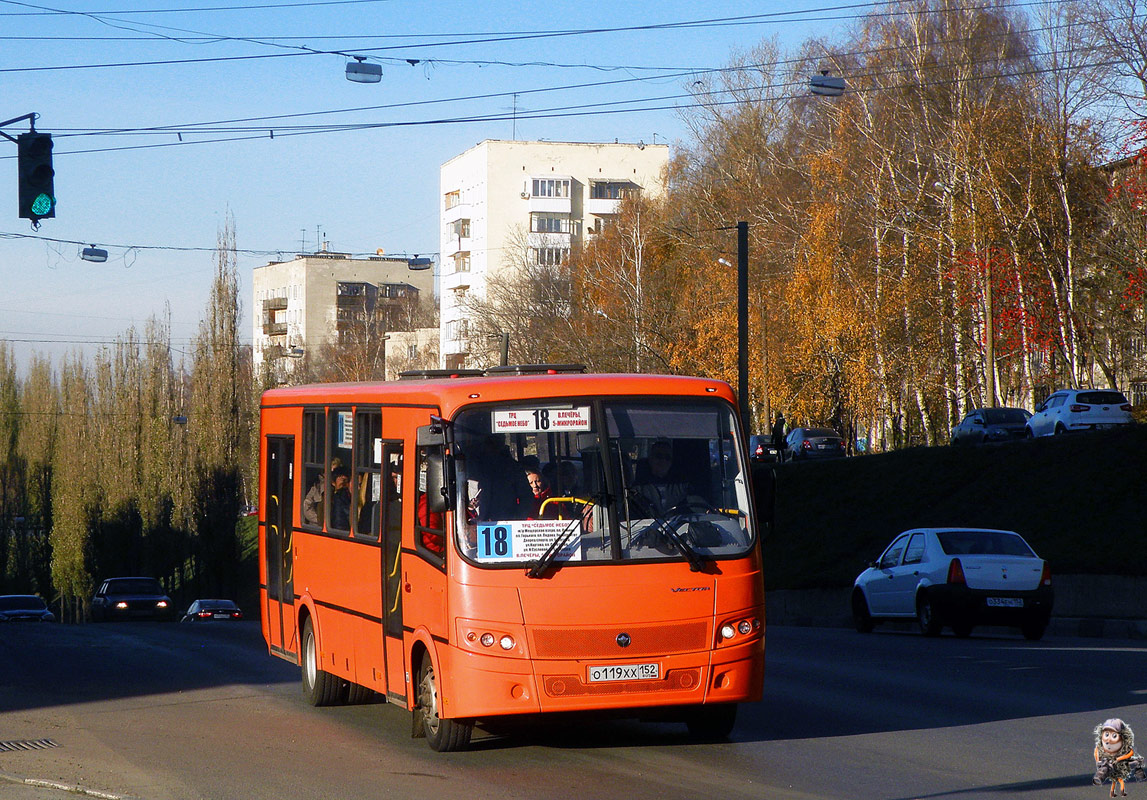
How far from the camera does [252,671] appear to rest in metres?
16.2

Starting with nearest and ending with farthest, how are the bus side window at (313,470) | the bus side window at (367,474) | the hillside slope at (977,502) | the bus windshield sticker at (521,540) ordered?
the bus windshield sticker at (521,540) < the bus side window at (367,474) < the bus side window at (313,470) < the hillside slope at (977,502)

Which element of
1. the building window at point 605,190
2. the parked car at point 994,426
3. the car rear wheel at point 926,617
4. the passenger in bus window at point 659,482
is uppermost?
the building window at point 605,190

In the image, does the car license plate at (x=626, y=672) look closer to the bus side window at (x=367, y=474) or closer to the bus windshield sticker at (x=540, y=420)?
the bus windshield sticker at (x=540, y=420)

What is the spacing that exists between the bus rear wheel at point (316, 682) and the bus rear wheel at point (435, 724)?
247cm

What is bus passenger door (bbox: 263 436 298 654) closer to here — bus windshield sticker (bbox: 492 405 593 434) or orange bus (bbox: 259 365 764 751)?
orange bus (bbox: 259 365 764 751)


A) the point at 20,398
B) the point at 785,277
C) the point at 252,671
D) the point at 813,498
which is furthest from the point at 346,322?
the point at 252,671

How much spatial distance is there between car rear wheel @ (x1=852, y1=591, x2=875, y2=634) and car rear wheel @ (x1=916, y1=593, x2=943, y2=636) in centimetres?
206

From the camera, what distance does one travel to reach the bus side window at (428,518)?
966 cm

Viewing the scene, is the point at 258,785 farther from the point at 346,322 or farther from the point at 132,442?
the point at 346,322

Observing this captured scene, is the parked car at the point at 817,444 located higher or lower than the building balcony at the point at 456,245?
lower

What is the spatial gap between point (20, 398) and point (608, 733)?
7218cm

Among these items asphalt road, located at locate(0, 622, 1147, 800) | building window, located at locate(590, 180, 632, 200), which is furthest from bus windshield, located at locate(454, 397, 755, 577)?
building window, located at locate(590, 180, 632, 200)

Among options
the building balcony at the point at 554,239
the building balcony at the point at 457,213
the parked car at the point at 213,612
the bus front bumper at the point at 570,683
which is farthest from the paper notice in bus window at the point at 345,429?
the building balcony at the point at 457,213

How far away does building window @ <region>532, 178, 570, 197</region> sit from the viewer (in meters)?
101
